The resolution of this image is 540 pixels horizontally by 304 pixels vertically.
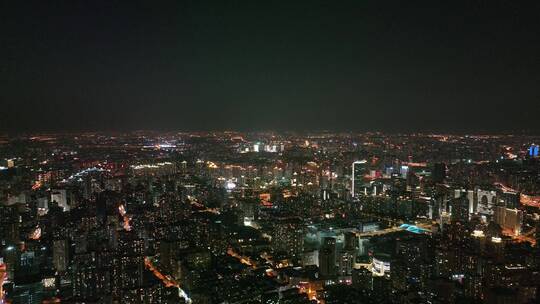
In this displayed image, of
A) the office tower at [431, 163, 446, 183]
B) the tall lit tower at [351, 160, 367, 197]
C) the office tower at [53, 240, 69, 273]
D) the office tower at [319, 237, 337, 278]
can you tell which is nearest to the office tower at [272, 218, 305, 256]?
the office tower at [319, 237, 337, 278]

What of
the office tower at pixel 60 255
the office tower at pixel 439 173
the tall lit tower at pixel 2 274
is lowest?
the tall lit tower at pixel 2 274

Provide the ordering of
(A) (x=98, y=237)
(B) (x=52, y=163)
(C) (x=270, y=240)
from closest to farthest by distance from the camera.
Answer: (A) (x=98, y=237) → (C) (x=270, y=240) → (B) (x=52, y=163)

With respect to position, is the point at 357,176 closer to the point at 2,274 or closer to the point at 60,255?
the point at 60,255

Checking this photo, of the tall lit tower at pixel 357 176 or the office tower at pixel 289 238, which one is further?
the tall lit tower at pixel 357 176

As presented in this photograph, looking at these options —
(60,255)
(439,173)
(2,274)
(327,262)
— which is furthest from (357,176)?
(2,274)

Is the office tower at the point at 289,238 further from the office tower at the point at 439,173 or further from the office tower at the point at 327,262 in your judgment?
the office tower at the point at 439,173

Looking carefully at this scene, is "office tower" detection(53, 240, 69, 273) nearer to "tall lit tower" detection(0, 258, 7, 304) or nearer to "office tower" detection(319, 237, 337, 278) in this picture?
"tall lit tower" detection(0, 258, 7, 304)

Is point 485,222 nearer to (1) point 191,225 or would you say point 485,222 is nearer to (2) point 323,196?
(2) point 323,196

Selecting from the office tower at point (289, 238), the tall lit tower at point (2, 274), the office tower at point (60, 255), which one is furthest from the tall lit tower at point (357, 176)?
the tall lit tower at point (2, 274)

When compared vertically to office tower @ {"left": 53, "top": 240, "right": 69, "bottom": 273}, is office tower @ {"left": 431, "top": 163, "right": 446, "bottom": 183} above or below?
above

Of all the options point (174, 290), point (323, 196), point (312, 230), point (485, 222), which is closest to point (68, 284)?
point (174, 290)

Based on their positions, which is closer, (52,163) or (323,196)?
(323,196)
